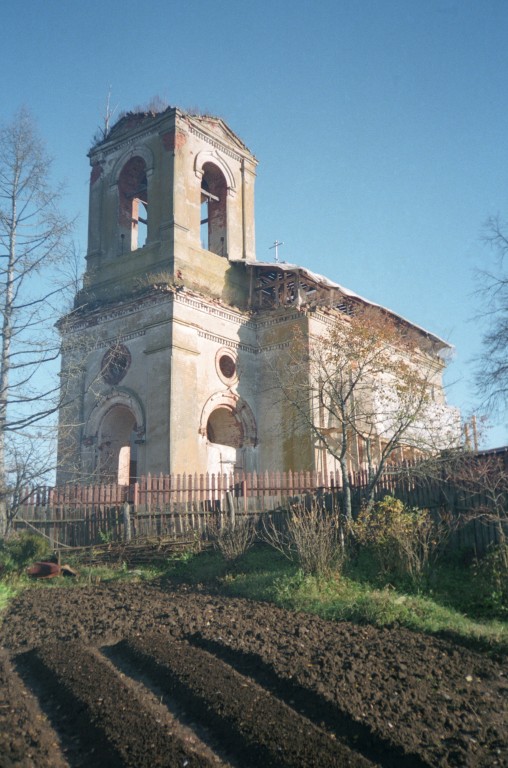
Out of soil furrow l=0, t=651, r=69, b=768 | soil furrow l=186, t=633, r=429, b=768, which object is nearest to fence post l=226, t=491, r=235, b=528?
soil furrow l=186, t=633, r=429, b=768

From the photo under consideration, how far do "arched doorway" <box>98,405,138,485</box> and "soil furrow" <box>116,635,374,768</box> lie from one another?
12.9m

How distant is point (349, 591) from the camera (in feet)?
33.2

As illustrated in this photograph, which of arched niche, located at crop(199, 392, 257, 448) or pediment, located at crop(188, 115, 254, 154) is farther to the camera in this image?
pediment, located at crop(188, 115, 254, 154)

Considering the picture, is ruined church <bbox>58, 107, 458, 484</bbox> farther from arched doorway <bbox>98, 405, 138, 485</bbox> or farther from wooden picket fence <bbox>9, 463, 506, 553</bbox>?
wooden picket fence <bbox>9, 463, 506, 553</bbox>

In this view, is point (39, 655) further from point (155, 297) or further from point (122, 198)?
point (122, 198)

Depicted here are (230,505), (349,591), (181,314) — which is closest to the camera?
(349,591)

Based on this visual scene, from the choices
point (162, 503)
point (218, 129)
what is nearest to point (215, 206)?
point (218, 129)

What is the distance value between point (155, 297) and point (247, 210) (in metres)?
6.17

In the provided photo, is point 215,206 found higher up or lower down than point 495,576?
higher up

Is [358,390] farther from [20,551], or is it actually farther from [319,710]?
[319,710]

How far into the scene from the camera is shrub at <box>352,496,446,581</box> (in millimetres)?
10680

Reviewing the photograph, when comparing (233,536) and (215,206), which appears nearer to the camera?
(233,536)

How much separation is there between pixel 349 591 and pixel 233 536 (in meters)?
3.57

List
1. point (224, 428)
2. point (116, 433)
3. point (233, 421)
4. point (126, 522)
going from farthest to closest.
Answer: point (116, 433) → point (224, 428) → point (233, 421) → point (126, 522)
